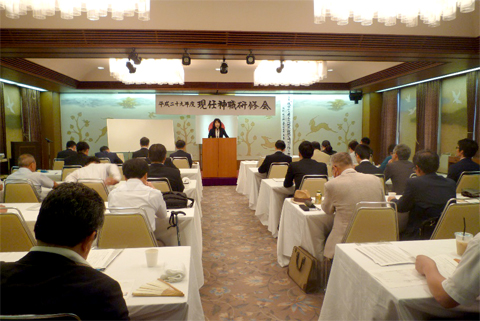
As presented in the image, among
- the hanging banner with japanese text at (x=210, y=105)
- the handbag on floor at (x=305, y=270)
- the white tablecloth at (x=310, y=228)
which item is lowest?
the handbag on floor at (x=305, y=270)

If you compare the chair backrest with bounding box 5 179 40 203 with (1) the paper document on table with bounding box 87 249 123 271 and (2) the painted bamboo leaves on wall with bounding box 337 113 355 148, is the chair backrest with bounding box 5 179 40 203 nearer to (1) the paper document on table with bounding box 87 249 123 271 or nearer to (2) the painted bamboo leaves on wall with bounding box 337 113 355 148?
(1) the paper document on table with bounding box 87 249 123 271

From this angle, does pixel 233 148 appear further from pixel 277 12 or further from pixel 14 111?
pixel 14 111

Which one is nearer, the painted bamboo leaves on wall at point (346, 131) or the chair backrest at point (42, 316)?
the chair backrest at point (42, 316)

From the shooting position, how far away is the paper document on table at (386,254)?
178 centimetres

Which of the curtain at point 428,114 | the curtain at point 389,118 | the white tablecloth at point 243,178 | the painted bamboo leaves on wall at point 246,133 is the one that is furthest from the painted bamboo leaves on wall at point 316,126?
the white tablecloth at point 243,178

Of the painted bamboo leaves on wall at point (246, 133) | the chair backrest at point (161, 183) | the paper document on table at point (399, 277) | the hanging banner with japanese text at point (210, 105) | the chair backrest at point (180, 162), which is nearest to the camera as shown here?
the paper document on table at point (399, 277)

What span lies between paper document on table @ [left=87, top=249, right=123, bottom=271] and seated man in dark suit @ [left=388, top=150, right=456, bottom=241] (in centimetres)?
230

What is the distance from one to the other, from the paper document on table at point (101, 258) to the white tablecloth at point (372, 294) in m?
1.35

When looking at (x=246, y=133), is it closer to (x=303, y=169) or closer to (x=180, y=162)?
(x=180, y=162)

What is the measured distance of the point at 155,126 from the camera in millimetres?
10906

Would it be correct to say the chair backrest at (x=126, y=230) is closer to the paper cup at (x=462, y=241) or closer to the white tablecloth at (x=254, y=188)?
the paper cup at (x=462, y=241)

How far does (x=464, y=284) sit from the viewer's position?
1290 millimetres

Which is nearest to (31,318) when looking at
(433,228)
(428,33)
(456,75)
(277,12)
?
(433,228)

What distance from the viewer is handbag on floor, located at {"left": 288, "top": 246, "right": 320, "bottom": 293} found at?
118 inches
